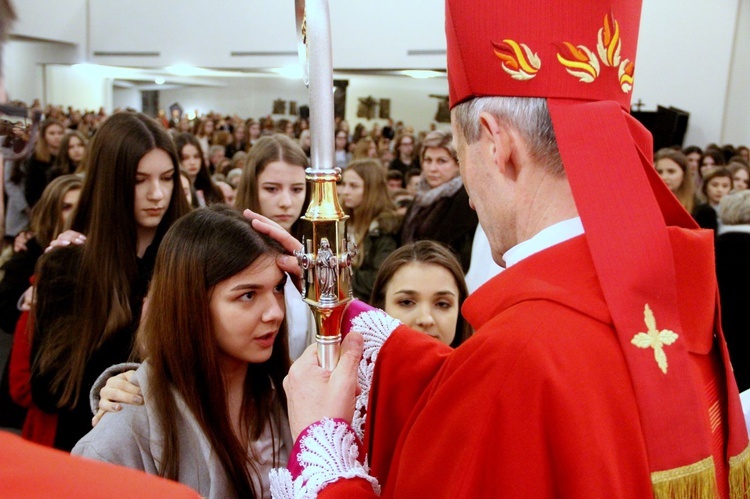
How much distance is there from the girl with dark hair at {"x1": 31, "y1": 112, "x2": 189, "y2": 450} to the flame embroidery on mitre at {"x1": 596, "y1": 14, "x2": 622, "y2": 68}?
1.58m

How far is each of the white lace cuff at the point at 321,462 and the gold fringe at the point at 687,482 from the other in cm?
48

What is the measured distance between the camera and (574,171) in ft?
3.69

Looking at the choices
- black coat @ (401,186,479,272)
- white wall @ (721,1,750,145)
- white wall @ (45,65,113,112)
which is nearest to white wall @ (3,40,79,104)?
white wall @ (45,65,113,112)

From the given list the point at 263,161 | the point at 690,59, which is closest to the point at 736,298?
the point at 263,161

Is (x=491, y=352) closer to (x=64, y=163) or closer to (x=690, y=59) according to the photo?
(x=64, y=163)

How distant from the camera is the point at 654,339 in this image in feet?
3.57

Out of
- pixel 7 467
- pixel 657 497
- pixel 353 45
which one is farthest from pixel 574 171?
pixel 353 45

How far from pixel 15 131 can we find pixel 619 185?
91cm

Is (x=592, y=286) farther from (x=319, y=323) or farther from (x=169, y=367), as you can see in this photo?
(x=169, y=367)

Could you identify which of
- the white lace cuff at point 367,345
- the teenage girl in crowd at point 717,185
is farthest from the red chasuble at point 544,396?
the teenage girl in crowd at point 717,185

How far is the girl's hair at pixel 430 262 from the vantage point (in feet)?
8.70

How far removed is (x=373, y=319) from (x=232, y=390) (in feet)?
1.36

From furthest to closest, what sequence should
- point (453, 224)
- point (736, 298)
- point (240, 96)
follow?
point (240, 96) < point (453, 224) < point (736, 298)

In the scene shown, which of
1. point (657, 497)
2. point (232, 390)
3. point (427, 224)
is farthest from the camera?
point (427, 224)
